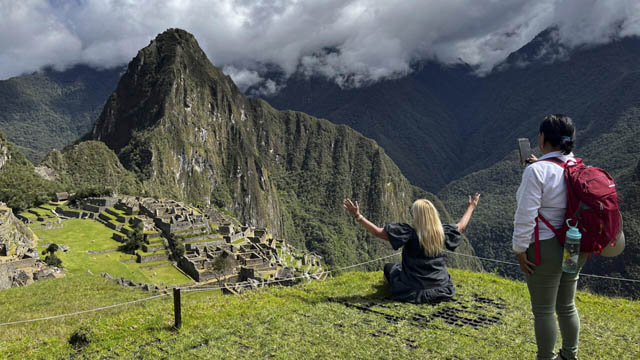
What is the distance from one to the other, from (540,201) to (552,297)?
1.11 metres

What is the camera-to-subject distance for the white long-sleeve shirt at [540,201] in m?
4.30

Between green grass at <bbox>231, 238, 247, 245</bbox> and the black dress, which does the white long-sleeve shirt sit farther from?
green grass at <bbox>231, 238, 247, 245</bbox>

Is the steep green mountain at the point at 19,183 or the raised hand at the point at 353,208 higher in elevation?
the steep green mountain at the point at 19,183

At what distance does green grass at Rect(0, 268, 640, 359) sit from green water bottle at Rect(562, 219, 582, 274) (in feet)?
7.27

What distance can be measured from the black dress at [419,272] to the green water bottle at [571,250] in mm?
3141

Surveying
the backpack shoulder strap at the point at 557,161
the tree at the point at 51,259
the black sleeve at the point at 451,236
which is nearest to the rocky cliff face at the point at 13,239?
the tree at the point at 51,259

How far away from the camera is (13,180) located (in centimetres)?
6775

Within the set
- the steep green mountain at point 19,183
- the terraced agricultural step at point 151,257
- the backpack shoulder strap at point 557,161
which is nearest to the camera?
the backpack shoulder strap at point 557,161

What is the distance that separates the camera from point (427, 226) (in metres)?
7.19

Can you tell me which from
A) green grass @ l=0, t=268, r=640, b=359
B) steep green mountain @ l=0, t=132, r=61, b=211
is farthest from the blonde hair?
steep green mountain @ l=0, t=132, r=61, b=211

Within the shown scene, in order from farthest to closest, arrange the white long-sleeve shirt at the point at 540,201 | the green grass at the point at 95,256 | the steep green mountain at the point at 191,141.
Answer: the steep green mountain at the point at 191,141
the green grass at the point at 95,256
the white long-sleeve shirt at the point at 540,201

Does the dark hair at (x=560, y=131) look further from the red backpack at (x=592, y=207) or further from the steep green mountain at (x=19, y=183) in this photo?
the steep green mountain at (x=19, y=183)

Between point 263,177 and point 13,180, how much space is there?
4428 inches

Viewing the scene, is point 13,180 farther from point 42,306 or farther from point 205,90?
point 205,90
